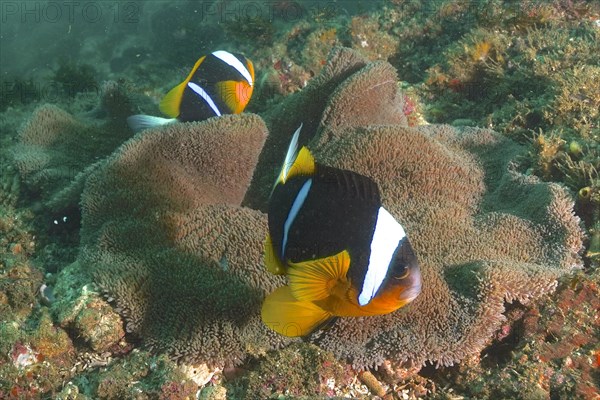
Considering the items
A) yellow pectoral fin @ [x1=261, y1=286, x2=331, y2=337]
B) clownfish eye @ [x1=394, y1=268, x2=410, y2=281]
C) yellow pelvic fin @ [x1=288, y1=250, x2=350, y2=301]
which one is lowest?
yellow pectoral fin @ [x1=261, y1=286, x2=331, y2=337]

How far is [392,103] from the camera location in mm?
3957

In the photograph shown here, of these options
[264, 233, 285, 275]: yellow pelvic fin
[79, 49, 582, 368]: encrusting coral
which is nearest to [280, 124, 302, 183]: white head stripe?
[264, 233, 285, 275]: yellow pelvic fin

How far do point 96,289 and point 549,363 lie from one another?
2.42 meters

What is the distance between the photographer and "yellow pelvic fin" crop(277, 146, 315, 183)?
164 cm

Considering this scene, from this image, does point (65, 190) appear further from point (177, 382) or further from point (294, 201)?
point (294, 201)

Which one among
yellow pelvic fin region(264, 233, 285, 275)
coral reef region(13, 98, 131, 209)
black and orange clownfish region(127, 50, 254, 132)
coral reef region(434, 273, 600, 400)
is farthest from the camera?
coral reef region(13, 98, 131, 209)

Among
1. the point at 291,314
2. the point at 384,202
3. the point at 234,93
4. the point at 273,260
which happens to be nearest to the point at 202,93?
the point at 234,93

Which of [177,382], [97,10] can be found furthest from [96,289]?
[97,10]

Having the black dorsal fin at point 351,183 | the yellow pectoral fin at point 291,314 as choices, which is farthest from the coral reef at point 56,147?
the black dorsal fin at point 351,183

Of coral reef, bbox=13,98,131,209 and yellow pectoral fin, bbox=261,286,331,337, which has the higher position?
yellow pectoral fin, bbox=261,286,331,337

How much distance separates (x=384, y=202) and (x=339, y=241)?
1668 mm

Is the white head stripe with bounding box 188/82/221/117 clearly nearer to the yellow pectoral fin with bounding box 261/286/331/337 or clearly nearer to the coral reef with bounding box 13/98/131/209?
the coral reef with bounding box 13/98/131/209

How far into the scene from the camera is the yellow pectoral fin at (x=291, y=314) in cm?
187

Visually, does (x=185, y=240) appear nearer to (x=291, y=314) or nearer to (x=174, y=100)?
(x=291, y=314)
